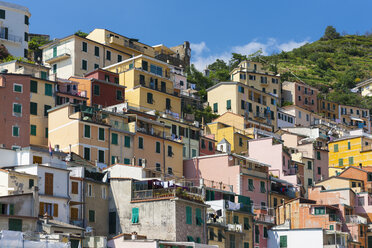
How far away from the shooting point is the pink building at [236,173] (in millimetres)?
65438

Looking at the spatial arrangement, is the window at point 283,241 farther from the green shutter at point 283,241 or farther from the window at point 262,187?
the window at point 262,187

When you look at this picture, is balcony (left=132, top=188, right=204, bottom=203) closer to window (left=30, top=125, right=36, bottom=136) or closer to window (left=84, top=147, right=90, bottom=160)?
window (left=84, top=147, right=90, bottom=160)

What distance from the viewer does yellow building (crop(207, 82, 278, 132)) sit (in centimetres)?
9709

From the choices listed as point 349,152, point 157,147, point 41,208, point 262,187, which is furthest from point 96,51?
point 41,208

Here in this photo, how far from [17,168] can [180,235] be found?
1201cm

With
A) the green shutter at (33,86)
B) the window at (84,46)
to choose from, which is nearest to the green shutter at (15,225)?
the green shutter at (33,86)

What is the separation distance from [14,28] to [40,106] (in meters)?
31.2

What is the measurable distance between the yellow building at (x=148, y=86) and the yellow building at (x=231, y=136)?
527 centimetres

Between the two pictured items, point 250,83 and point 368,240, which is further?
point 250,83

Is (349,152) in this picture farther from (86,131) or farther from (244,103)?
(86,131)

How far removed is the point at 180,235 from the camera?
4816 cm

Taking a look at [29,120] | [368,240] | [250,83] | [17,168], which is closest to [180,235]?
[17,168]

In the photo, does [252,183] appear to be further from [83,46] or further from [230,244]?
[83,46]

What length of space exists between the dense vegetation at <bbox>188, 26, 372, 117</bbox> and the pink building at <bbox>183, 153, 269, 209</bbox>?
122 ft
